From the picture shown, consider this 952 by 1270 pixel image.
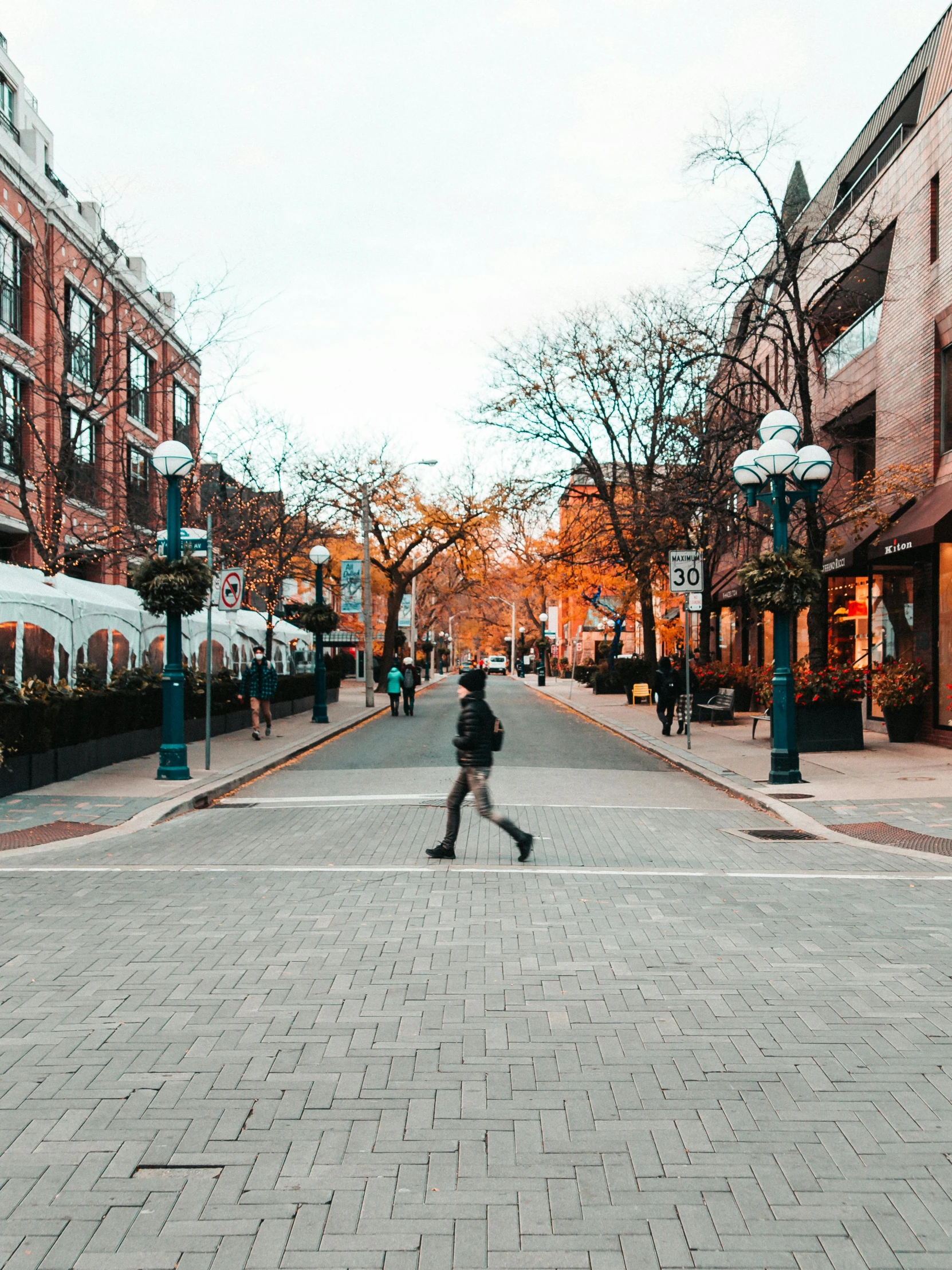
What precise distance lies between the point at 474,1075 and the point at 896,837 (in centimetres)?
724

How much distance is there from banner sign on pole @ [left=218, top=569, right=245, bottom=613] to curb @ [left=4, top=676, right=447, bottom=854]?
8.08ft

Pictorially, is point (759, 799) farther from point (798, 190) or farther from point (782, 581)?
point (798, 190)

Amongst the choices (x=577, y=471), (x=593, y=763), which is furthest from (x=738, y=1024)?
(x=577, y=471)

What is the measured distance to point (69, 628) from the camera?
17.6m

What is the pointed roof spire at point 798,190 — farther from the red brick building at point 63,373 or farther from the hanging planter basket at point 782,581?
the hanging planter basket at point 782,581

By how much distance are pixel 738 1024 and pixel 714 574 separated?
35498mm

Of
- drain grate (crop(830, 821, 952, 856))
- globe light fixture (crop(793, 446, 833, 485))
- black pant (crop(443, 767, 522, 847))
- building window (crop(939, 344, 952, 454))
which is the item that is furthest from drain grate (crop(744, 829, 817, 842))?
building window (crop(939, 344, 952, 454))

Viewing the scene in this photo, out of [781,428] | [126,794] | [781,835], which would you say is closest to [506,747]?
[781,428]

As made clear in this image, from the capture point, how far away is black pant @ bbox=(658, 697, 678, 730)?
23.5 metres

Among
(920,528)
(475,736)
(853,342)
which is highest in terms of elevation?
(853,342)

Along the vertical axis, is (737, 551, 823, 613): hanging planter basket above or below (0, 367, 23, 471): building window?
below

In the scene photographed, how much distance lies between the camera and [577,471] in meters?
34.3

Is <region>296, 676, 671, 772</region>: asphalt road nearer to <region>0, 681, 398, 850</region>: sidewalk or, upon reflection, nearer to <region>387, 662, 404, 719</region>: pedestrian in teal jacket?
<region>387, 662, 404, 719</region>: pedestrian in teal jacket

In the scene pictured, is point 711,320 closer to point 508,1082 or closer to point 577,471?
point 577,471
